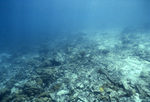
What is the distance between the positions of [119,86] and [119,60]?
576cm

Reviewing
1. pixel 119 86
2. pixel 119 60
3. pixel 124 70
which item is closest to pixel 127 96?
pixel 119 86

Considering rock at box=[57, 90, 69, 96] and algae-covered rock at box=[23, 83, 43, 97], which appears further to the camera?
algae-covered rock at box=[23, 83, 43, 97]

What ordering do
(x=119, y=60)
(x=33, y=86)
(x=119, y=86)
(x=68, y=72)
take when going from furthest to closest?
(x=119, y=60)
(x=68, y=72)
(x=33, y=86)
(x=119, y=86)

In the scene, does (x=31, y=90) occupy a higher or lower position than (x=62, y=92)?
higher

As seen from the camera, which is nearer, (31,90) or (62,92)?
(62,92)

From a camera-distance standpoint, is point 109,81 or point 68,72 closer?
point 109,81

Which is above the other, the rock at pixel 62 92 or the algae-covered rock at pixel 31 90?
the algae-covered rock at pixel 31 90

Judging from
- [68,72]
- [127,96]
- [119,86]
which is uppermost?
[68,72]

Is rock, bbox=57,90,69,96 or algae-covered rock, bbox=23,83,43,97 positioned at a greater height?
algae-covered rock, bbox=23,83,43,97

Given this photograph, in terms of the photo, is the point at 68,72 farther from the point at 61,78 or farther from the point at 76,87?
the point at 76,87

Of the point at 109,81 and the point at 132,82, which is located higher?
the point at 109,81

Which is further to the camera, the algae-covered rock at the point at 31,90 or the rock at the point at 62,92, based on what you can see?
the algae-covered rock at the point at 31,90

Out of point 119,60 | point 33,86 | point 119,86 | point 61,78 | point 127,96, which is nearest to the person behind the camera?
point 127,96

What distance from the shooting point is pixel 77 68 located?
32.6 feet
